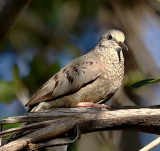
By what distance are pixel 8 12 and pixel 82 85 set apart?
930mm

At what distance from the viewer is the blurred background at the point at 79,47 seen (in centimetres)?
443

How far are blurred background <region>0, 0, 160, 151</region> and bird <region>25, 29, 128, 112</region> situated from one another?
419 millimetres

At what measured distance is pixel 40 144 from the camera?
262 centimetres

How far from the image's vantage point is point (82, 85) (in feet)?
12.8

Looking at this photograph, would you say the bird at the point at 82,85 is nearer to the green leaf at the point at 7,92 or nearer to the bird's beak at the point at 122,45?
the bird's beak at the point at 122,45

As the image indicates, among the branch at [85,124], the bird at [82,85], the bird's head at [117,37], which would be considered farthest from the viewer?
the bird's head at [117,37]

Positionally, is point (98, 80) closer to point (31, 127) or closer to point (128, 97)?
point (128, 97)

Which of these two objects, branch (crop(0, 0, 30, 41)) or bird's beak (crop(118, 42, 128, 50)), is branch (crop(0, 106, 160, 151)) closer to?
branch (crop(0, 0, 30, 41))

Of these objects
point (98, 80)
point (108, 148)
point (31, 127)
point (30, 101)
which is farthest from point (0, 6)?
point (108, 148)

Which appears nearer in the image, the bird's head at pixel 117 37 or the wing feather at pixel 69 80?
the wing feather at pixel 69 80

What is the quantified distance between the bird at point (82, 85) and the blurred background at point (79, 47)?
1.37ft

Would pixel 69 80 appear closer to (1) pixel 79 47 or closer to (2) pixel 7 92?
(2) pixel 7 92

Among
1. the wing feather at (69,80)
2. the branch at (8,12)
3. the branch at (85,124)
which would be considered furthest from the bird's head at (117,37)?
the branch at (85,124)

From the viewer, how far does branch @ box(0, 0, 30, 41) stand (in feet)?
12.1
